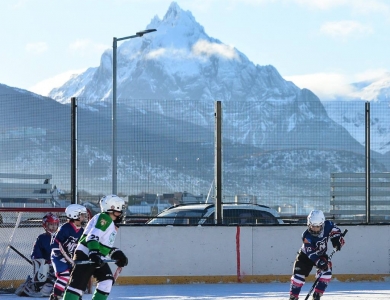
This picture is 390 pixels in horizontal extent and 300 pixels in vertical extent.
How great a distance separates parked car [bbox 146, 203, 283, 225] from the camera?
50.7 feet

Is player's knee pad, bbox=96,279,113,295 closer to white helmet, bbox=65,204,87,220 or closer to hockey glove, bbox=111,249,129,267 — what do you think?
hockey glove, bbox=111,249,129,267

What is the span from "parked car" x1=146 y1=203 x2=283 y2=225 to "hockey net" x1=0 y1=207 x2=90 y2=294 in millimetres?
2181

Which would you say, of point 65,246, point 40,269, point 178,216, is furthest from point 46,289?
point 178,216

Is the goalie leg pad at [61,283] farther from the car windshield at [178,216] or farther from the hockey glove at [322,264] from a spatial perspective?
the car windshield at [178,216]

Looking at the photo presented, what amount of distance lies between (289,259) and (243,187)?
324 cm

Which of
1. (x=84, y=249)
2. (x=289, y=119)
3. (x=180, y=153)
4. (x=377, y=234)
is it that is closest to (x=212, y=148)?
(x=180, y=153)

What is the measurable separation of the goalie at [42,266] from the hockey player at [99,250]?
3402 mm

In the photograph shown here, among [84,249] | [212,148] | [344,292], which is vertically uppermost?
[212,148]

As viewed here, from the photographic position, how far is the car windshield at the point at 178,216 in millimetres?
15866

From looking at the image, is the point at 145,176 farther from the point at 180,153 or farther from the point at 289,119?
the point at 289,119

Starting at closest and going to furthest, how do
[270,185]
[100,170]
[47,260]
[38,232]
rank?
1. [47,260]
2. [38,232]
3. [100,170]
4. [270,185]

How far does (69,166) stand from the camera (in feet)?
51.2

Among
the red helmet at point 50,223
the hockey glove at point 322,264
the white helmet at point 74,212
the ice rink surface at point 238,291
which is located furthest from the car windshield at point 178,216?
the hockey glove at point 322,264

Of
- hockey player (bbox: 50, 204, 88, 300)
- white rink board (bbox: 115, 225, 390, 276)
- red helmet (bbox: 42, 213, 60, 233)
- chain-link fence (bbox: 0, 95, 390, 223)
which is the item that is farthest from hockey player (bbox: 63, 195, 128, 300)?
chain-link fence (bbox: 0, 95, 390, 223)
